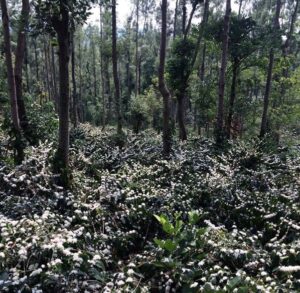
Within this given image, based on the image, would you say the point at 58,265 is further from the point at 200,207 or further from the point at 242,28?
the point at 242,28

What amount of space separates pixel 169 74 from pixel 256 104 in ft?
17.2

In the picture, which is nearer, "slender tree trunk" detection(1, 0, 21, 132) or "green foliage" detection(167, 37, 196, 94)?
"slender tree trunk" detection(1, 0, 21, 132)

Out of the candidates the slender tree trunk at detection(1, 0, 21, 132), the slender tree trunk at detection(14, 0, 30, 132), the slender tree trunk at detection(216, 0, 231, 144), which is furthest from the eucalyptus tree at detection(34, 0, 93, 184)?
the slender tree trunk at detection(216, 0, 231, 144)

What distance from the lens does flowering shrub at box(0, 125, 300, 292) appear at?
2938 millimetres

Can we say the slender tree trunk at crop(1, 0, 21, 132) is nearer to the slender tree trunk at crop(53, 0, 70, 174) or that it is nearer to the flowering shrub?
the flowering shrub

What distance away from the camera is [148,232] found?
451 centimetres

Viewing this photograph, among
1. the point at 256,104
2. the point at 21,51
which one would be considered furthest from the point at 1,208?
the point at 256,104

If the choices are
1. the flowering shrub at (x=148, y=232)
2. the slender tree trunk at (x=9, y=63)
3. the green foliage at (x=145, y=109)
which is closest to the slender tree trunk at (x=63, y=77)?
the flowering shrub at (x=148, y=232)

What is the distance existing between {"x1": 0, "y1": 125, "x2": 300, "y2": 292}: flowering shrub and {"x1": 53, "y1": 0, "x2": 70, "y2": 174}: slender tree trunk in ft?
0.88

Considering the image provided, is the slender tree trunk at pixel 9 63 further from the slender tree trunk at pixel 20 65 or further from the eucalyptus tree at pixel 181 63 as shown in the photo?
the eucalyptus tree at pixel 181 63

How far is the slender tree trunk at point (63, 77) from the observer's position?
16.5 ft

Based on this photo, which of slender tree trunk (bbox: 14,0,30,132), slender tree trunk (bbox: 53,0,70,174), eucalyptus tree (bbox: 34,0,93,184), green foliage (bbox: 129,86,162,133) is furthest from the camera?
green foliage (bbox: 129,86,162,133)

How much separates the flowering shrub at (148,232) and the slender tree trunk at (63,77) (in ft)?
0.88

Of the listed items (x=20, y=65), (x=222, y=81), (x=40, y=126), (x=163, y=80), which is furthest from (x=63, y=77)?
(x=222, y=81)
